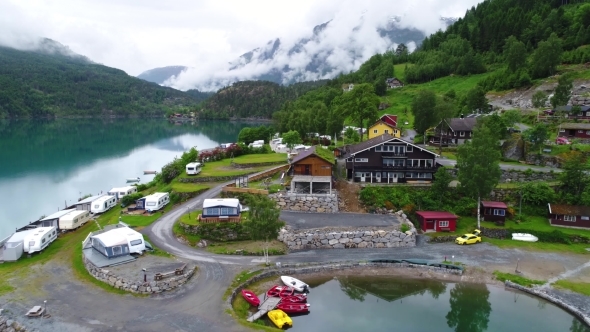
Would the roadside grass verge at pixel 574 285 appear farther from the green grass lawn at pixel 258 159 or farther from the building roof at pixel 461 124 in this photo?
the green grass lawn at pixel 258 159

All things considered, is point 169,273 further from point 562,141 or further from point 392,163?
point 562,141

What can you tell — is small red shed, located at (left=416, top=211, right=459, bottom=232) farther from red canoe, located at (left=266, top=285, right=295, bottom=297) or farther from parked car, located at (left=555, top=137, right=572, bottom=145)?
parked car, located at (left=555, top=137, right=572, bottom=145)

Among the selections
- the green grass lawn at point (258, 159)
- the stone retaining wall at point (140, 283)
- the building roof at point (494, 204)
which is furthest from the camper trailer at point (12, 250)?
the building roof at point (494, 204)

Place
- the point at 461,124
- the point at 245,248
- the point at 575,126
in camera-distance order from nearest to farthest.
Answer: the point at 245,248
the point at 575,126
the point at 461,124

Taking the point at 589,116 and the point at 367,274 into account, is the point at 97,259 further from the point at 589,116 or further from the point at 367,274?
the point at 589,116

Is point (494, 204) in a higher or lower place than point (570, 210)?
higher

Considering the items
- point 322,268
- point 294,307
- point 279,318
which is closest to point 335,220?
point 322,268

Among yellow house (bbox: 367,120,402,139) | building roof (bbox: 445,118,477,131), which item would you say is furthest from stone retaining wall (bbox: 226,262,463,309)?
building roof (bbox: 445,118,477,131)

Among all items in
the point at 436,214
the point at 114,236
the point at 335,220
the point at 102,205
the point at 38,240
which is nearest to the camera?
the point at 114,236
